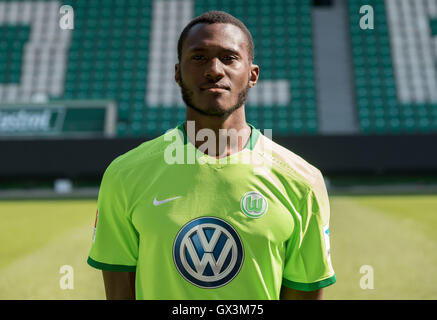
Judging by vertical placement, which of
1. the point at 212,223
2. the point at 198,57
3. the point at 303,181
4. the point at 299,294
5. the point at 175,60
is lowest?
the point at 299,294

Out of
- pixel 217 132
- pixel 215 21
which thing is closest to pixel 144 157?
pixel 217 132

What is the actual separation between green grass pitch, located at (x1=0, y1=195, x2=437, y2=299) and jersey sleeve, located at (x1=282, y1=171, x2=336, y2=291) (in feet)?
9.17

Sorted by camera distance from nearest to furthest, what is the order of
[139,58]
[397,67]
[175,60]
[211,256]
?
1. [211,256]
2. [397,67]
3. [139,58]
4. [175,60]

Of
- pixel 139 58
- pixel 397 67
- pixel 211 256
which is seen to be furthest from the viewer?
pixel 139 58

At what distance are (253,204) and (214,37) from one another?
0.55 metres

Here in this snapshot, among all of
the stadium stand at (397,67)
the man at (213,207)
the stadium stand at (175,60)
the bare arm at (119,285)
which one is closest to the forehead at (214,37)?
the man at (213,207)

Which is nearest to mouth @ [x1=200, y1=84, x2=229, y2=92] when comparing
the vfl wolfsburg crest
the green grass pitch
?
the vfl wolfsburg crest

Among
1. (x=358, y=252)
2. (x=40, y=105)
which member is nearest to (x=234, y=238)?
(x=358, y=252)

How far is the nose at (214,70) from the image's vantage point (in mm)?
1402

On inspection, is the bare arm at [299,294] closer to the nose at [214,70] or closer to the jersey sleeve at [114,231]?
the jersey sleeve at [114,231]

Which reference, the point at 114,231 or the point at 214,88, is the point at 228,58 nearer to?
the point at 214,88

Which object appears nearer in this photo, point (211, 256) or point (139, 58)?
point (211, 256)

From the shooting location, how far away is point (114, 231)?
153 centimetres

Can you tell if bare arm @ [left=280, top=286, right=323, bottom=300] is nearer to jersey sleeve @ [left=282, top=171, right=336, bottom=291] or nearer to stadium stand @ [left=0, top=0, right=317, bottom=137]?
jersey sleeve @ [left=282, top=171, right=336, bottom=291]
